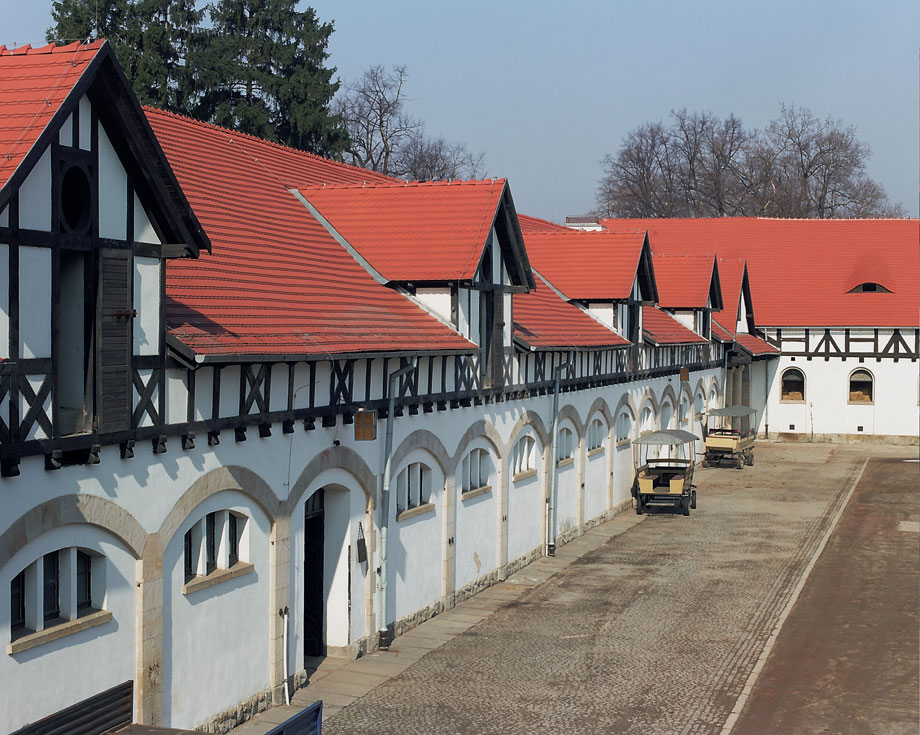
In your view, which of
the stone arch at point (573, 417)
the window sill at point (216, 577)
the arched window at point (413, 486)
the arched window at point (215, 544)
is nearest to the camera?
the window sill at point (216, 577)

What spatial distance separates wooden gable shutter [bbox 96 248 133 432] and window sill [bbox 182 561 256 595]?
2210 mm

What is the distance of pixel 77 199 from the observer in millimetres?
10664

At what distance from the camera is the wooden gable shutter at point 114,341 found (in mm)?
10648

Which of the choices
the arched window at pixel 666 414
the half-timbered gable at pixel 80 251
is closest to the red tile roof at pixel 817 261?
the arched window at pixel 666 414

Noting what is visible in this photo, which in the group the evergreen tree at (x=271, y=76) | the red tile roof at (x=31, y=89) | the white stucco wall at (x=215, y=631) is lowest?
the white stucco wall at (x=215, y=631)

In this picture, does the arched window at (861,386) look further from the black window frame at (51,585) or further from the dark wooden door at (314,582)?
the black window frame at (51,585)

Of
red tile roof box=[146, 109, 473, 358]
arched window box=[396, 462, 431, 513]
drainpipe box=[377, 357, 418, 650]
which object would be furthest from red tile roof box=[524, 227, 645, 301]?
drainpipe box=[377, 357, 418, 650]

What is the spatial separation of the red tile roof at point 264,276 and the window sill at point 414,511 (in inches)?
98.3

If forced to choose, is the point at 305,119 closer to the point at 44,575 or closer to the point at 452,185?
the point at 452,185

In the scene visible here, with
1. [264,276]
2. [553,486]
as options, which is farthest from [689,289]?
[264,276]

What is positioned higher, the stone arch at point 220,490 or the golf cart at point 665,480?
the stone arch at point 220,490

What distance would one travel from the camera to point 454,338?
18.5m

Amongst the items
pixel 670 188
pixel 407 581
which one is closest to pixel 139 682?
pixel 407 581

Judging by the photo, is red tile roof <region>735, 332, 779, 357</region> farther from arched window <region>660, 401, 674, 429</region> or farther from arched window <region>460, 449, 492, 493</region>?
arched window <region>460, 449, 492, 493</region>
